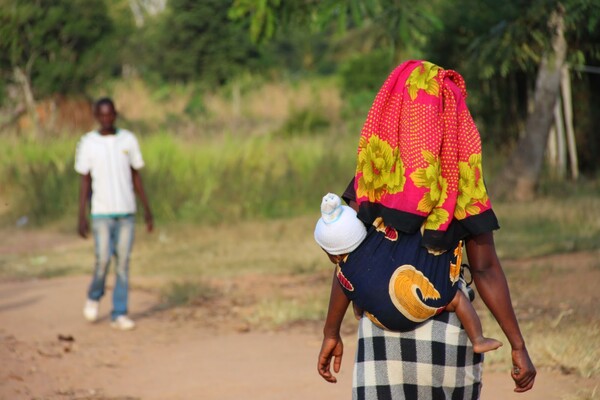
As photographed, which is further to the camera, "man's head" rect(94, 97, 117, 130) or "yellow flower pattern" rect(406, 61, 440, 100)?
"man's head" rect(94, 97, 117, 130)

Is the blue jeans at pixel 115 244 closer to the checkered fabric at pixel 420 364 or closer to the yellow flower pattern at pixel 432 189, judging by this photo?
the checkered fabric at pixel 420 364

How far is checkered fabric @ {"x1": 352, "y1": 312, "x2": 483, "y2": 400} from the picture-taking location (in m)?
3.06

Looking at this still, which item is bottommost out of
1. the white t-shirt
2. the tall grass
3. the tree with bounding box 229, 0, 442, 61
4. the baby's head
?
the tall grass

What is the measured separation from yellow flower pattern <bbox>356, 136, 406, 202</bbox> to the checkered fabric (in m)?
0.40

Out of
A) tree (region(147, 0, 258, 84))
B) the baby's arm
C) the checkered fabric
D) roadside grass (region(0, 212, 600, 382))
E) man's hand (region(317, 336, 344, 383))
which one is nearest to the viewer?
the checkered fabric

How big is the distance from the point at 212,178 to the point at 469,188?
12.9 metres

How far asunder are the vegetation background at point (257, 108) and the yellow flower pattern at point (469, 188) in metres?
2.87

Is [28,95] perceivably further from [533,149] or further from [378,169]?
[378,169]

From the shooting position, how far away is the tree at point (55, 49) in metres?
22.2

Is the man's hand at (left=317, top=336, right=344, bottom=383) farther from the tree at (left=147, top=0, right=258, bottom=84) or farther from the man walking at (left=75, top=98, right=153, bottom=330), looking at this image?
the tree at (left=147, top=0, right=258, bottom=84)

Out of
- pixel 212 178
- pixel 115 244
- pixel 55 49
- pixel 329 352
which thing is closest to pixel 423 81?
pixel 329 352

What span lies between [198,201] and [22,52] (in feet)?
32.4

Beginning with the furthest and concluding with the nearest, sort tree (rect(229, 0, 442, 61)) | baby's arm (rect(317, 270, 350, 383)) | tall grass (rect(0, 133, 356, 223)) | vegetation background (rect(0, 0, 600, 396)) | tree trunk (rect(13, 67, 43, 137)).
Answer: tree trunk (rect(13, 67, 43, 137)), tall grass (rect(0, 133, 356, 223)), vegetation background (rect(0, 0, 600, 396)), tree (rect(229, 0, 442, 61)), baby's arm (rect(317, 270, 350, 383))

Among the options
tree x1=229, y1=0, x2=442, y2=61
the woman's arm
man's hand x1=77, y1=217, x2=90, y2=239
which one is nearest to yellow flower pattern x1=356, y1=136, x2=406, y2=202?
the woman's arm
